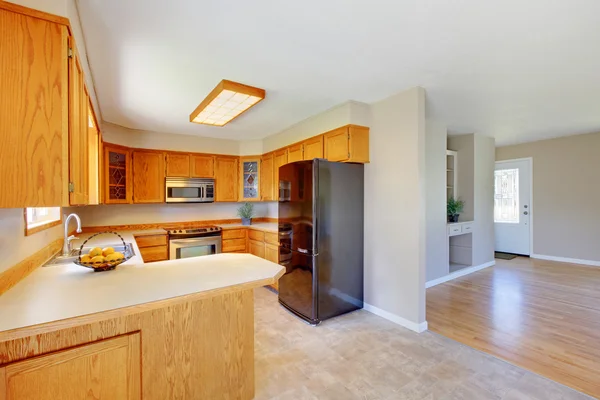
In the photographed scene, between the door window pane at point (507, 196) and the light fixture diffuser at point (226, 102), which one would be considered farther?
the door window pane at point (507, 196)

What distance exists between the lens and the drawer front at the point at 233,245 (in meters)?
4.69

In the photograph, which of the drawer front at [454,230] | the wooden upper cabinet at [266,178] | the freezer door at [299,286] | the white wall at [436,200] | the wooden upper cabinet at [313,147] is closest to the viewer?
the freezer door at [299,286]

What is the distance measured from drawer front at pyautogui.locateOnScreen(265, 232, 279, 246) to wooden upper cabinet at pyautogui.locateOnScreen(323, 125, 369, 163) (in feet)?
4.80

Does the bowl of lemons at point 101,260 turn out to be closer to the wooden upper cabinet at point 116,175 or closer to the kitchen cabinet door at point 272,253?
the wooden upper cabinet at point 116,175

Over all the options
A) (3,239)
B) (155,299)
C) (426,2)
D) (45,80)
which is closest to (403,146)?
(426,2)

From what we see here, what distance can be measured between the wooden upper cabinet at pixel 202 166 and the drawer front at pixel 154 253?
1.33 m

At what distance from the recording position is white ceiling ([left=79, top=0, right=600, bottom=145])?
5.53ft

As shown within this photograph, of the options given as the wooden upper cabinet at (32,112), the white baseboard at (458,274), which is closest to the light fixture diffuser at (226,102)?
the wooden upper cabinet at (32,112)

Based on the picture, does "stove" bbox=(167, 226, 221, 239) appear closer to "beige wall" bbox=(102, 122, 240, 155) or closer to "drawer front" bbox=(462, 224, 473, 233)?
"beige wall" bbox=(102, 122, 240, 155)

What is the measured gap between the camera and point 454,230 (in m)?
4.57

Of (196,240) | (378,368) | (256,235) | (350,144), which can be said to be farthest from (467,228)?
(196,240)

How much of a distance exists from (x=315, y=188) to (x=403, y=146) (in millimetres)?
1043

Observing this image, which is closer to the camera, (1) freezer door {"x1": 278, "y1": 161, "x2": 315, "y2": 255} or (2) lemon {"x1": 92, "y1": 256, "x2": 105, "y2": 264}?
(2) lemon {"x1": 92, "y1": 256, "x2": 105, "y2": 264}

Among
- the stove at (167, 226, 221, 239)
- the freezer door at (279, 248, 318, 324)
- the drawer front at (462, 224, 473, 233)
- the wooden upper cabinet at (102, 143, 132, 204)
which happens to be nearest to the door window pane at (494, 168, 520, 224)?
the drawer front at (462, 224, 473, 233)
